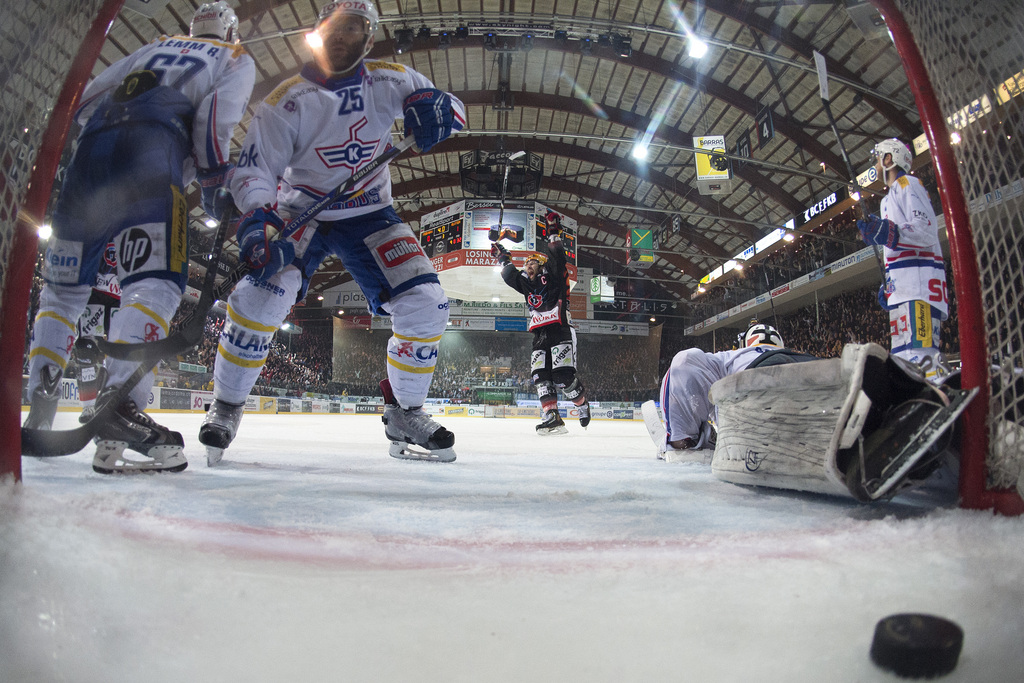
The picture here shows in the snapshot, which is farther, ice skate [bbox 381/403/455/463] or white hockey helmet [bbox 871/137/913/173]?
white hockey helmet [bbox 871/137/913/173]

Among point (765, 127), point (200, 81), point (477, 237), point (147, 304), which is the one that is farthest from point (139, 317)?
point (477, 237)

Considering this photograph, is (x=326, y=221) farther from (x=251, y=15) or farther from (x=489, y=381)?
(x=489, y=381)

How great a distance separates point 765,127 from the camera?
979cm

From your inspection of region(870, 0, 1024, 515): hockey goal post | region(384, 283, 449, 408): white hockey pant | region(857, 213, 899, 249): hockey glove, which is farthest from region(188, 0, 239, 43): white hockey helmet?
region(857, 213, 899, 249): hockey glove

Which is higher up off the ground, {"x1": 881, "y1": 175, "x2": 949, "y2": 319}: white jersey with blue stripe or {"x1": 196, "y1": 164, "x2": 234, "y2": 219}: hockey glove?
{"x1": 881, "y1": 175, "x2": 949, "y2": 319}: white jersey with blue stripe

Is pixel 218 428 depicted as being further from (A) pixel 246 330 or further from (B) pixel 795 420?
(B) pixel 795 420

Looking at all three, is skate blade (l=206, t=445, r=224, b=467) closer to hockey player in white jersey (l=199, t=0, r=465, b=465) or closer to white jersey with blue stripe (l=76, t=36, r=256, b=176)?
hockey player in white jersey (l=199, t=0, r=465, b=465)

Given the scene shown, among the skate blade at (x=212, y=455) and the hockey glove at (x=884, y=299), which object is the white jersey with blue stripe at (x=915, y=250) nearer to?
the hockey glove at (x=884, y=299)

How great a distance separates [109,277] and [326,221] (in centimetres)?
157

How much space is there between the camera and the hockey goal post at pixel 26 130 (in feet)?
3.28

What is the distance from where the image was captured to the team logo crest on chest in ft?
6.03

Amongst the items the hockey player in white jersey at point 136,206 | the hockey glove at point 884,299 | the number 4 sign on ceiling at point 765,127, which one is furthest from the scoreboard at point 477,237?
the hockey player in white jersey at point 136,206

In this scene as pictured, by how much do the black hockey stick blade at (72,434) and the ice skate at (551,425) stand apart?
3912mm

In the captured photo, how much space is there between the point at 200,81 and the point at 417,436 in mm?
1455
